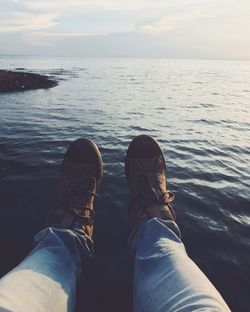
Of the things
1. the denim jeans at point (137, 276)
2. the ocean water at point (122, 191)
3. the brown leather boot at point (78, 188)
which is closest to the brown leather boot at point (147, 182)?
the denim jeans at point (137, 276)

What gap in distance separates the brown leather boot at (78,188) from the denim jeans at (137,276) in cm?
31

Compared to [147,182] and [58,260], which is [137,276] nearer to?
[58,260]

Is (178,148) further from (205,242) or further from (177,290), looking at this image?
(177,290)

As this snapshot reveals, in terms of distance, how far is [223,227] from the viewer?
5.73 meters

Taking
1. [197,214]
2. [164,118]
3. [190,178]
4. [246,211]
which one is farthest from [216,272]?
[164,118]

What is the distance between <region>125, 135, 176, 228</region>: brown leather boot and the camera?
4223 millimetres

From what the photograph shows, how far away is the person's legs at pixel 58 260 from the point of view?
98.3 inches

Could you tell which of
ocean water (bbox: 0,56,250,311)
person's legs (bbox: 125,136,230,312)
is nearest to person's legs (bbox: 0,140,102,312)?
person's legs (bbox: 125,136,230,312)

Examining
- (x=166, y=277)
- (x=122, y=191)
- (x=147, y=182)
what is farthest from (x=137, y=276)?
(x=122, y=191)

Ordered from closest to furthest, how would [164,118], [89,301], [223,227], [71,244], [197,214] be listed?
[71,244] → [89,301] → [223,227] → [197,214] → [164,118]

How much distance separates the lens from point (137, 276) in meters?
3.13

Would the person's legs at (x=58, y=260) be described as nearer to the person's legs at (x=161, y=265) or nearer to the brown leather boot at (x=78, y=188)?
the brown leather boot at (x=78, y=188)

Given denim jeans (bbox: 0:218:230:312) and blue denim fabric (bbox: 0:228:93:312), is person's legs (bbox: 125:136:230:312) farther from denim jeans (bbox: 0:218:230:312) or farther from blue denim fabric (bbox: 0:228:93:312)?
blue denim fabric (bbox: 0:228:93:312)

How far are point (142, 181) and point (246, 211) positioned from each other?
2538 mm
